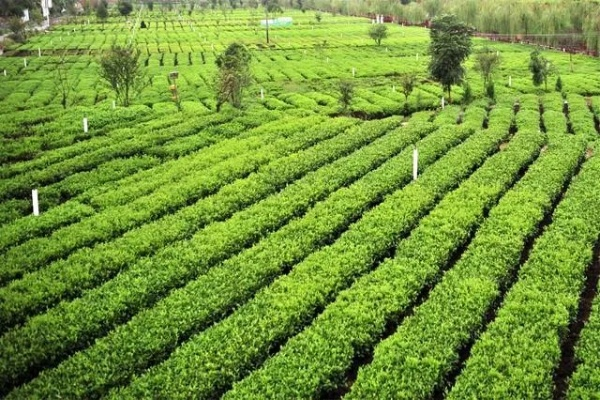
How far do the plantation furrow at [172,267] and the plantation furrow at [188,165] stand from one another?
2.86m

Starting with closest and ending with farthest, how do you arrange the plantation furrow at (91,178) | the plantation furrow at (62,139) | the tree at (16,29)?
the plantation furrow at (91,178) → the plantation furrow at (62,139) → the tree at (16,29)

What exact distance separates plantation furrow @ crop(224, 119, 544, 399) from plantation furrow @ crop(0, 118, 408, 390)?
3.68 meters

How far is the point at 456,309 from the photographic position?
13.1m

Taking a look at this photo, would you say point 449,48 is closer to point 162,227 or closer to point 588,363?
point 162,227

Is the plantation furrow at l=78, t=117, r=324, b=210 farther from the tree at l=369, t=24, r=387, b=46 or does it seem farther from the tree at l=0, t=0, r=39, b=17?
the tree at l=0, t=0, r=39, b=17

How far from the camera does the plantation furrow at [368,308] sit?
10977mm

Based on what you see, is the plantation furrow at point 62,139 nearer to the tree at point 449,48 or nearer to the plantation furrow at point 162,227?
the plantation furrow at point 162,227

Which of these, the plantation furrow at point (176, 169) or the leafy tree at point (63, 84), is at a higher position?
the leafy tree at point (63, 84)

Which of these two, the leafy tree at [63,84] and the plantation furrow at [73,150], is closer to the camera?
Answer: the plantation furrow at [73,150]

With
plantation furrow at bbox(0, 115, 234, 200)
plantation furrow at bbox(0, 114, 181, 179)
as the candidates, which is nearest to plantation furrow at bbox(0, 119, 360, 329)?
plantation furrow at bbox(0, 115, 234, 200)

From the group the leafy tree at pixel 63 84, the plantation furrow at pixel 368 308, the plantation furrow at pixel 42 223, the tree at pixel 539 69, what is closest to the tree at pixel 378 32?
the tree at pixel 539 69

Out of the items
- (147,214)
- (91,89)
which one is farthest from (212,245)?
(91,89)

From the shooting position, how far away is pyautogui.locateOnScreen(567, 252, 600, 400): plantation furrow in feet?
34.8

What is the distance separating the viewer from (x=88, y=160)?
23.4m
